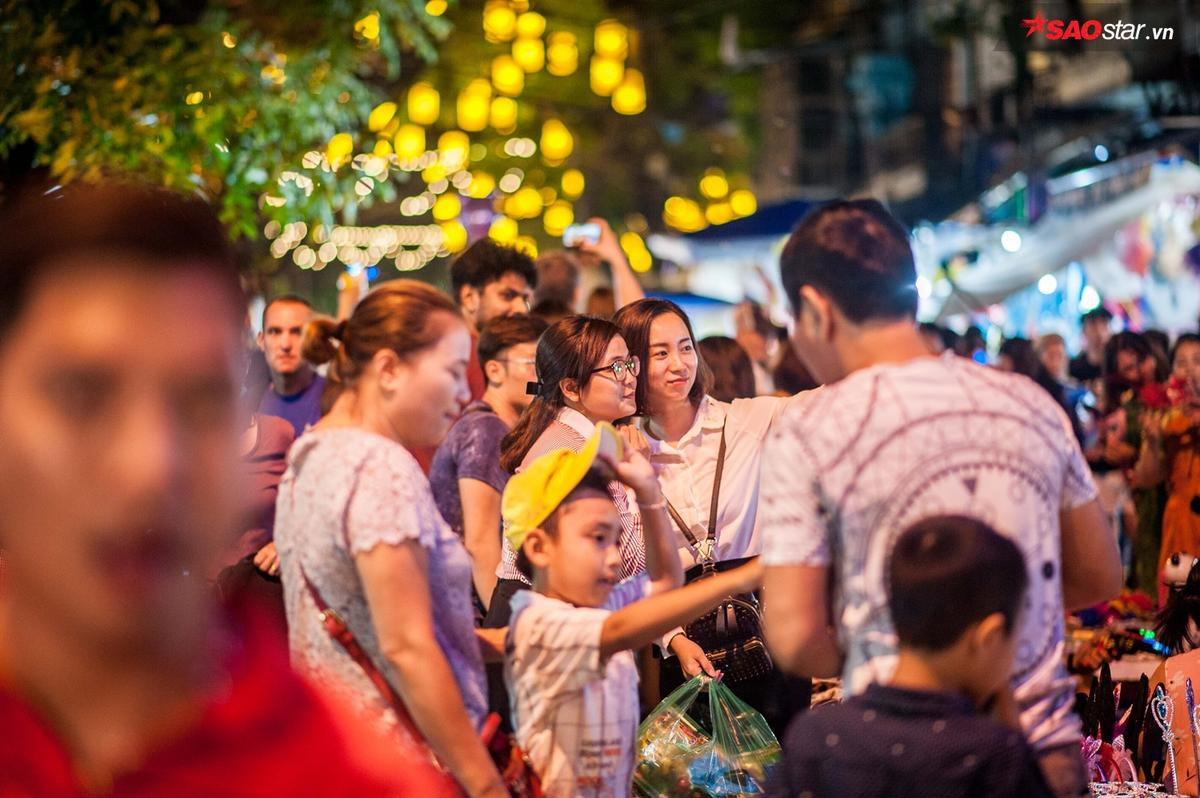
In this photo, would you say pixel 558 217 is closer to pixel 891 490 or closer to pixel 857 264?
pixel 857 264

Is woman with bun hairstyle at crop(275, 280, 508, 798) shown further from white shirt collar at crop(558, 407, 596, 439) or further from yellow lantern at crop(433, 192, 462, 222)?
yellow lantern at crop(433, 192, 462, 222)

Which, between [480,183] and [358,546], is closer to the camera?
[358,546]

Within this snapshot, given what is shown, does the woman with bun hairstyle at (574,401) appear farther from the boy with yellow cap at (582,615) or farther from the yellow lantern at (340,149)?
the yellow lantern at (340,149)

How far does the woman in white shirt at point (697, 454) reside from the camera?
557cm

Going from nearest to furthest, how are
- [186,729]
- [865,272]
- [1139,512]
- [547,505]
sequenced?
[186,729], [865,272], [547,505], [1139,512]

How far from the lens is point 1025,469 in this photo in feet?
10.2

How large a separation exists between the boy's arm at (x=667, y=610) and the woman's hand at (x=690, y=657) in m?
1.63

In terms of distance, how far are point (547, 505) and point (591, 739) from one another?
1.94ft

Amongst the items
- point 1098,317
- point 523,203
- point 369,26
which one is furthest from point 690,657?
point 523,203

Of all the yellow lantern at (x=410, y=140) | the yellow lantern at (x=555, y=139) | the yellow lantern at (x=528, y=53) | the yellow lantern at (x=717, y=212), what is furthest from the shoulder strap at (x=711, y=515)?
the yellow lantern at (x=717, y=212)

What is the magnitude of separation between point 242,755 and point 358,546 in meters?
2.42

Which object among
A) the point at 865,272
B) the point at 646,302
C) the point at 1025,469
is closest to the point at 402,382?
the point at 865,272

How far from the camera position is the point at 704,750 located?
190 inches

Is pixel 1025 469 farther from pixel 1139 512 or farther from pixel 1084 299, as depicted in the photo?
pixel 1084 299
